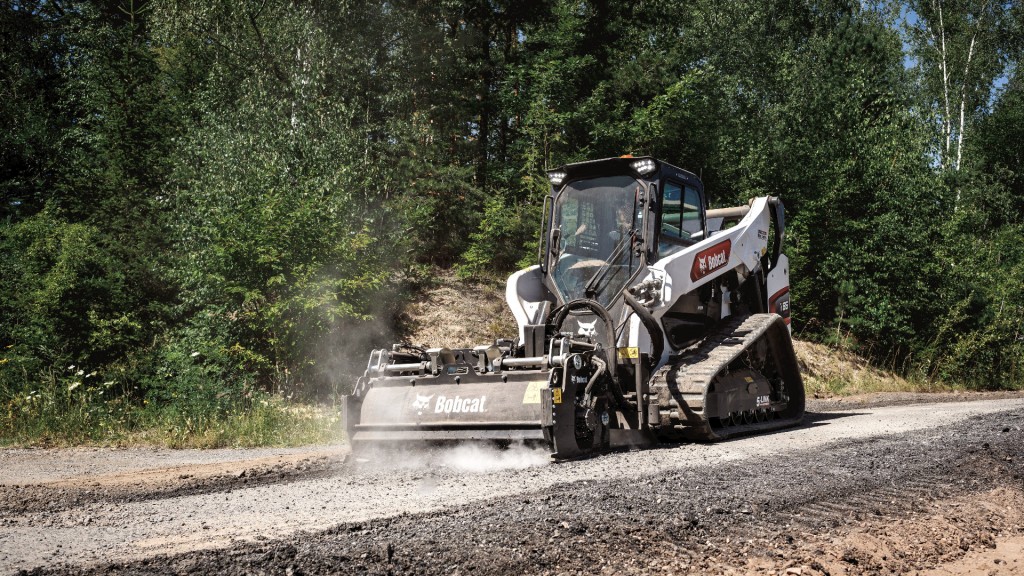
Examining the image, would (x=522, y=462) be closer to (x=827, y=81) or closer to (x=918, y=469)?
(x=918, y=469)

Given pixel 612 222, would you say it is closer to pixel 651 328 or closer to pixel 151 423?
pixel 651 328

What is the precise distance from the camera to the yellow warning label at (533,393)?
7496 mm

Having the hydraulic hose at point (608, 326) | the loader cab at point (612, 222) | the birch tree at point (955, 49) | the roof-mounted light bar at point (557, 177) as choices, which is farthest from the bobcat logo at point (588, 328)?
the birch tree at point (955, 49)

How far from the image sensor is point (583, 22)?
2228 centimetres

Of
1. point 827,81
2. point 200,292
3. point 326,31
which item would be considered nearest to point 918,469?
point 200,292

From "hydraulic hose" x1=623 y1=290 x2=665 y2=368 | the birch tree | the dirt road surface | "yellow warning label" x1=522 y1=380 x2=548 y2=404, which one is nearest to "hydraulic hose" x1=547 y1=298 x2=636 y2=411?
"hydraulic hose" x1=623 y1=290 x2=665 y2=368

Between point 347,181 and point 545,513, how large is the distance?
38.8ft

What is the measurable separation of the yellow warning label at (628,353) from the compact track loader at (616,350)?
0.02 m

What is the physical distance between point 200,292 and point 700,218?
343 inches

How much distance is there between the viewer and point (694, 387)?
27.3ft

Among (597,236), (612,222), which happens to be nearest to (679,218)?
(612,222)

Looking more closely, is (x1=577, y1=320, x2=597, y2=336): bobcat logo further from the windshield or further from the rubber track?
the rubber track

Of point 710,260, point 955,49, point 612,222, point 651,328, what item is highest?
point 955,49

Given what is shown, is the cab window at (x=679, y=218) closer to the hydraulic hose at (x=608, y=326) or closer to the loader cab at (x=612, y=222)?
the loader cab at (x=612, y=222)
